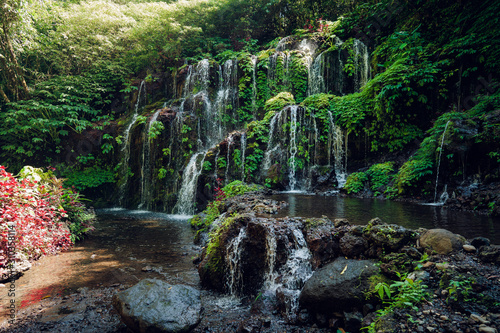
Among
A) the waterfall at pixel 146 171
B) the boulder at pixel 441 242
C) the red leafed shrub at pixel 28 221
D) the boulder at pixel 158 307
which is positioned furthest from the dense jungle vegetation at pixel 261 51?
the red leafed shrub at pixel 28 221

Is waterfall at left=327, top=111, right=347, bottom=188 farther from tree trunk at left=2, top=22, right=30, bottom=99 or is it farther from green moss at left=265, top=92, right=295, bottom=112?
tree trunk at left=2, top=22, right=30, bottom=99

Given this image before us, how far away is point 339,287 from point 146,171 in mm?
13159

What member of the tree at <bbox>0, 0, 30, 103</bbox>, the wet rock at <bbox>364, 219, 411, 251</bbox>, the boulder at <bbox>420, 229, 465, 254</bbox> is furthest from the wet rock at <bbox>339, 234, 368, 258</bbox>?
the tree at <bbox>0, 0, 30, 103</bbox>

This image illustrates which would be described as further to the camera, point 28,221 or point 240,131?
point 240,131

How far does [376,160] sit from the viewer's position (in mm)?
9961

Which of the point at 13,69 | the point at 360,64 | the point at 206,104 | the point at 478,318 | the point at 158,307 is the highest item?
the point at 13,69

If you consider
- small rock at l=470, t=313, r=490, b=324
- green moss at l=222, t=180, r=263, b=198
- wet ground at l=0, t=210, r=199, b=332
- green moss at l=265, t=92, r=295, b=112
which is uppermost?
green moss at l=265, t=92, r=295, b=112

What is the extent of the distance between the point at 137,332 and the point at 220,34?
21989 mm

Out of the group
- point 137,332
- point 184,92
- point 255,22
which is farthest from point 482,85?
point 255,22

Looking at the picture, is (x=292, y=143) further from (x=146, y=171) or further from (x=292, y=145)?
(x=146, y=171)

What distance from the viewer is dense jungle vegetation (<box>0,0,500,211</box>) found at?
767cm

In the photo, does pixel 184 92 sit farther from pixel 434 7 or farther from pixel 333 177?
pixel 434 7

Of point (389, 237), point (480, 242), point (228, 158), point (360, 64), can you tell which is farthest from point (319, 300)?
point (360, 64)

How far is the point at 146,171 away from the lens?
13969 mm
